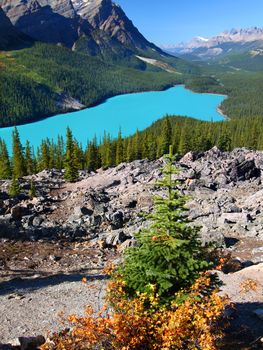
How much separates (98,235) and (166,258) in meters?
25.9

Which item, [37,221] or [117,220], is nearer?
[37,221]

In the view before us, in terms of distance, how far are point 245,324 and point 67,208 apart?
33.9 m

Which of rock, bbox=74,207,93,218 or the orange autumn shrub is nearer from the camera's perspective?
the orange autumn shrub

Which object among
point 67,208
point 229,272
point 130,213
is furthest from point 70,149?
point 229,272

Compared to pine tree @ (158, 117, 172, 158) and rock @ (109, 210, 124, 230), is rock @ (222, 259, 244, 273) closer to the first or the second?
rock @ (109, 210, 124, 230)

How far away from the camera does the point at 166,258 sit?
14625 millimetres

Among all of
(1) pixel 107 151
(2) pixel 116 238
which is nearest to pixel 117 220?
(2) pixel 116 238

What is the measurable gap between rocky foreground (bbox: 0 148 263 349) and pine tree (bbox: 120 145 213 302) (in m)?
2.39

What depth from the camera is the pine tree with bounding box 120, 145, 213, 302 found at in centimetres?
1470

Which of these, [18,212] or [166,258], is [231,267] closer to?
[166,258]

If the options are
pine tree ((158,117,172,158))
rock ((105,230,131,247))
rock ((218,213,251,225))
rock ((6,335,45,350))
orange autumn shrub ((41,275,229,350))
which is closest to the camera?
orange autumn shrub ((41,275,229,350))

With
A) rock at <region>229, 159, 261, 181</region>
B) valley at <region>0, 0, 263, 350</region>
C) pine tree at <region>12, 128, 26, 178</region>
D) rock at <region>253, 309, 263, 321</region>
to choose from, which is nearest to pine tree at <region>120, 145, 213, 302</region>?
valley at <region>0, 0, 263, 350</region>

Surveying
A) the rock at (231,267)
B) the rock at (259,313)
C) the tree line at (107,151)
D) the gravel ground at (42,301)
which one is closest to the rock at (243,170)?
the rock at (231,267)

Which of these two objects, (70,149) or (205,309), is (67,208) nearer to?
(70,149)
